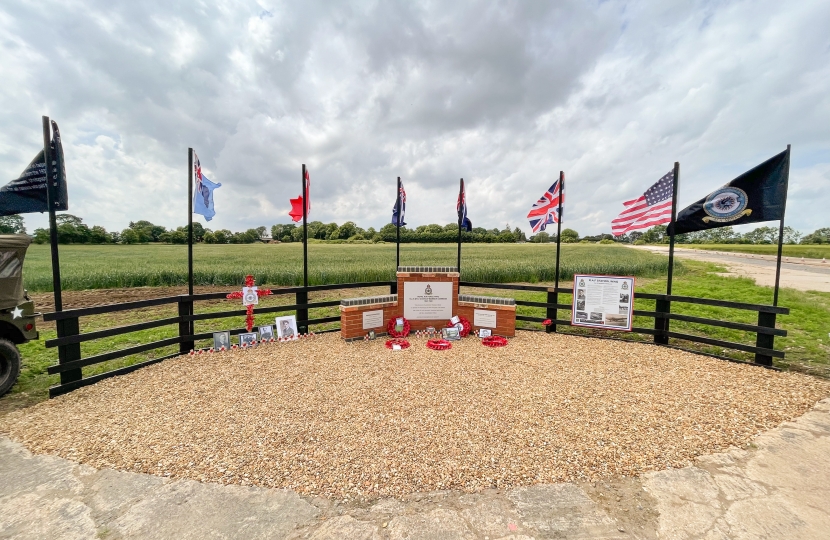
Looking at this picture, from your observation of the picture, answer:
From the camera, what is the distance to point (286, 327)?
7699mm

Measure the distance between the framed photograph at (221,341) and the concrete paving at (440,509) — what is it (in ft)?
11.8

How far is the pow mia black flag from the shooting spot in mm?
5184

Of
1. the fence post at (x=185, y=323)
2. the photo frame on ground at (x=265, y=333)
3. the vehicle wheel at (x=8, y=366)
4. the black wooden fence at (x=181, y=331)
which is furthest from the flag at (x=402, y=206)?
the vehicle wheel at (x=8, y=366)

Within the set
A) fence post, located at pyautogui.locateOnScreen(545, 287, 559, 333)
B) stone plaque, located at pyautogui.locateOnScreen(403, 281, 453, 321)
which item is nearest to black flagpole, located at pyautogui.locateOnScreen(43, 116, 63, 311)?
stone plaque, located at pyautogui.locateOnScreen(403, 281, 453, 321)

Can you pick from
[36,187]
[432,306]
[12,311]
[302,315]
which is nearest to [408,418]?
[432,306]

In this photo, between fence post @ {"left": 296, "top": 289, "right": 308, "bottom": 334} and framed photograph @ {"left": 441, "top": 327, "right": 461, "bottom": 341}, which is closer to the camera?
framed photograph @ {"left": 441, "top": 327, "right": 461, "bottom": 341}

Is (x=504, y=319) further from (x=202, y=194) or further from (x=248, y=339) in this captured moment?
(x=202, y=194)

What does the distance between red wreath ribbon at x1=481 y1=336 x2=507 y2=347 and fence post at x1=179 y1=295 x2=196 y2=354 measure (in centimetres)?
593

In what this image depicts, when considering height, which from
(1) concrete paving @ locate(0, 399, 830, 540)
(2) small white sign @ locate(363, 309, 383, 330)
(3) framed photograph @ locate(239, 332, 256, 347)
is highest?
(2) small white sign @ locate(363, 309, 383, 330)

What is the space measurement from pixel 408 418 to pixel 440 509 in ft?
4.76

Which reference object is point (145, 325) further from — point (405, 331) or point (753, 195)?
point (753, 195)

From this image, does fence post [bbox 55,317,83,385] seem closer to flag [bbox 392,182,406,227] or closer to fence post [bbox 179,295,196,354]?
fence post [bbox 179,295,196,354]

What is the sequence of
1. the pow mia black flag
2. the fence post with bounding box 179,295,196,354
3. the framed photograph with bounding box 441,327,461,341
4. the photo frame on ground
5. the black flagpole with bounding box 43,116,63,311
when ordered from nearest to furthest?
the black flagpole with bounding box 43,116,63,311
the pow mia black flag
the fence post with bounding box 179,295,196,354
the photo frame on ground
the framed photograph with bounding box 441,327,461,341

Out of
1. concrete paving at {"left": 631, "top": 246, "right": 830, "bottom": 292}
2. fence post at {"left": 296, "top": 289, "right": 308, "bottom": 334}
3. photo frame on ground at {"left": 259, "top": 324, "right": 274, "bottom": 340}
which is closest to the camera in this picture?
photo frame on ground at {"left": 259, "top": 324, "right": 274, "bottom": 340}
